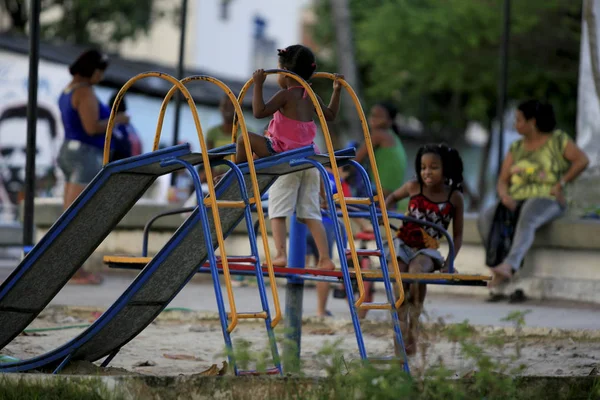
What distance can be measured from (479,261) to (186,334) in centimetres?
373

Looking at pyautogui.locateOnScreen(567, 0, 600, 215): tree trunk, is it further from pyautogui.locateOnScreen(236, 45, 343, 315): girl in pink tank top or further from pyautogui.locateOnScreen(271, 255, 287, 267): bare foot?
Answer: pyautogui.locateOnScreen(271, 255, 287, 267): bare foot

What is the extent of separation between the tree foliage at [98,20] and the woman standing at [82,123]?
25.5 meters

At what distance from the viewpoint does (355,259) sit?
5961 mm

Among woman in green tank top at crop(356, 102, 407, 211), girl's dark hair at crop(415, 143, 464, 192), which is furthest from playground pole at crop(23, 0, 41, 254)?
girl's dark hair at crop(415, 143, 464, 192)

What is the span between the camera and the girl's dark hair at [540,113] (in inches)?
428

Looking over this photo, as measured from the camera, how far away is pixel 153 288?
630 cm

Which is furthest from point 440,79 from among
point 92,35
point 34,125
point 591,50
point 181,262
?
point 181,262

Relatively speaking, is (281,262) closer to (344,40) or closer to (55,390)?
(55,390)

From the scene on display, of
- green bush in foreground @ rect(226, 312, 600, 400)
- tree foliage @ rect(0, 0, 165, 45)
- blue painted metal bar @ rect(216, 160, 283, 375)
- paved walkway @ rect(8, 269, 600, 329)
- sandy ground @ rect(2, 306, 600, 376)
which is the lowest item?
paved walkway @ rect(8, 269, 600, 329)

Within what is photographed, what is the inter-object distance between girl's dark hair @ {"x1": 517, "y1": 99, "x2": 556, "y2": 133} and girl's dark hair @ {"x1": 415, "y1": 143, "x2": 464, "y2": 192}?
3.08 m

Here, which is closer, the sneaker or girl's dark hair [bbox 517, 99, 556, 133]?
girl's dark hair [bbox 517, 99, 556, 133]

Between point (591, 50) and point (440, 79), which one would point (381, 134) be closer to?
point (591, 50)

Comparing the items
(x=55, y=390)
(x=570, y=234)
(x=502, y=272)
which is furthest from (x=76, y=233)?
(x=570, y=234)

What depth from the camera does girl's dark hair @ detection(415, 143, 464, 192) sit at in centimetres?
787
